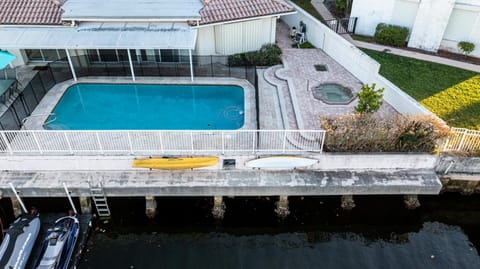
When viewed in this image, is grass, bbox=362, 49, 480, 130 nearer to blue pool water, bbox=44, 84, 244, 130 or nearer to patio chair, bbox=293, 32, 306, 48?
patio chair, bbox=293, 32, 306, 48

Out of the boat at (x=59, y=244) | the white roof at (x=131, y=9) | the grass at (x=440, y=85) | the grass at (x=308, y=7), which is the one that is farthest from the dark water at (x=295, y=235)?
the grass at (x=308, y=7)

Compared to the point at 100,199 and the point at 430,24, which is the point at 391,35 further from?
the point at 100,199

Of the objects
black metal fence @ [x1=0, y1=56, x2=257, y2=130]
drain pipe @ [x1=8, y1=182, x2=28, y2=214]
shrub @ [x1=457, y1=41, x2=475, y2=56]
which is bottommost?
drain pipe @ [x1=8, y1=182, x2=28, y2=214]

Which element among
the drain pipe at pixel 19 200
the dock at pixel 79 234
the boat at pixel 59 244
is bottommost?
the dock at pixel 79 234

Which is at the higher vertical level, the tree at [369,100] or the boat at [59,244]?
the tree at [369,100]

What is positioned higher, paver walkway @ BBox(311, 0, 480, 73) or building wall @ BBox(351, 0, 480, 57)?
building wall @ BBox(351, 0, 480, 57)

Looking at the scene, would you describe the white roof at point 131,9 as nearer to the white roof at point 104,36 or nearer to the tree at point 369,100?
the white roof at point 104,36

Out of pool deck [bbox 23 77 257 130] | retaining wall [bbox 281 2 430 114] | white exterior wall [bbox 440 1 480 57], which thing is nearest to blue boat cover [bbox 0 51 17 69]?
pool deck [bbox 23 77 257 130]
